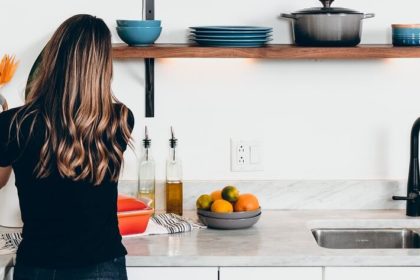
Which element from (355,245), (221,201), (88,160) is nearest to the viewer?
(88,160)

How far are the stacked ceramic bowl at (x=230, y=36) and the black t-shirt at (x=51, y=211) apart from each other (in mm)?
735

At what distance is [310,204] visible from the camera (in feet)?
10.2

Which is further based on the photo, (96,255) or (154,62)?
(154,62)

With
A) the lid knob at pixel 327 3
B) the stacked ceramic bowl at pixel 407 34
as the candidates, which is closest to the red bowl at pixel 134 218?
the lid knob at pixel 327 3

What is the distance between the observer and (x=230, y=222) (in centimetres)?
275

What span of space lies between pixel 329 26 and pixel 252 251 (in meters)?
0.76

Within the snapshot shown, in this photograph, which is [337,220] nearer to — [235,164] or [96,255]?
[235,164]

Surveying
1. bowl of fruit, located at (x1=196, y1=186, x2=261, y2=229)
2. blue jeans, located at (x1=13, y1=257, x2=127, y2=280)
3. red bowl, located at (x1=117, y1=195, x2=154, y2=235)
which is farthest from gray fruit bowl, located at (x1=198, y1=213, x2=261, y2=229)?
blue jeans, located at (x1=13, y1=257, x2=127, y2=280)

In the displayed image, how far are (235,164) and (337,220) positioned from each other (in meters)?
0.40

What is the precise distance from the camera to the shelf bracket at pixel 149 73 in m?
3.03

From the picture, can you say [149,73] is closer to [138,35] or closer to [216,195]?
[138,35]

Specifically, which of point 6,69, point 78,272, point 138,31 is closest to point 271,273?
point 78,272

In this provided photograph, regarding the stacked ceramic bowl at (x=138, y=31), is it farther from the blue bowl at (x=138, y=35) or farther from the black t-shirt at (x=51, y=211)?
the black t-shirt at (x=51, y=211)

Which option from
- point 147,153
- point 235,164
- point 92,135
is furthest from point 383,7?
point 92,135
